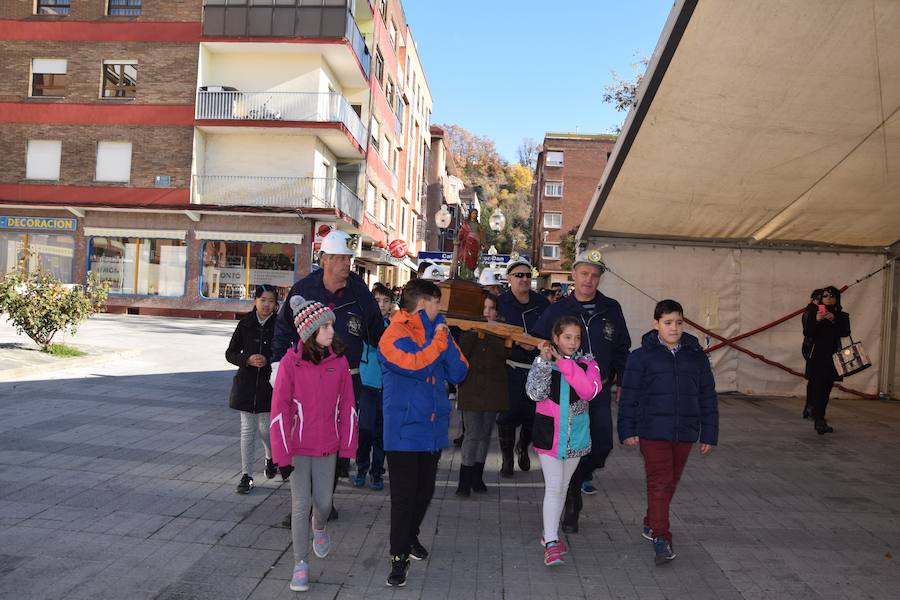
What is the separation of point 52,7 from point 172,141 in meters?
7.58

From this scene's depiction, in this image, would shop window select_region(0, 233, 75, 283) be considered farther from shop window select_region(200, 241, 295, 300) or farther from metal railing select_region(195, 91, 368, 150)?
metal railing select_region(195, 91, 368, 150)

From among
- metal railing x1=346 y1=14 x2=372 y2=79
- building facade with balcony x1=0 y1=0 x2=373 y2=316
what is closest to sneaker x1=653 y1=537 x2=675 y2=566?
building facade with balcony x1=0 y1=0 x2=373 y2=316

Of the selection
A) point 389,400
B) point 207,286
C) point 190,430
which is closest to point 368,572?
point 389,400

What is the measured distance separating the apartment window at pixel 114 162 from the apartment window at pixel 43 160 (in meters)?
1.73

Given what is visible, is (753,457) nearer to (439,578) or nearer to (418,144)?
(439,578)

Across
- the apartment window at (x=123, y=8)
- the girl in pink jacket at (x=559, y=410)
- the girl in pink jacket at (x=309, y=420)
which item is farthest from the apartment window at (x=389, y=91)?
the girl in pink jacket at (x=309, y=420)

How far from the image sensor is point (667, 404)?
175 inches

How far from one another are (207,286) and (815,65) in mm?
25161

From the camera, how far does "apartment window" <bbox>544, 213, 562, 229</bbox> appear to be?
58656mm

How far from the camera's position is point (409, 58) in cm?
4372

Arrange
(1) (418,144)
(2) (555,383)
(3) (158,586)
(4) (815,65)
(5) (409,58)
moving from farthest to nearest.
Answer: (1) (418,144) < (5) (409,58) < (4) (815,65) < (2) (555,383) < (3) (158,586)

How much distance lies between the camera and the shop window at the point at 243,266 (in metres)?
28.0

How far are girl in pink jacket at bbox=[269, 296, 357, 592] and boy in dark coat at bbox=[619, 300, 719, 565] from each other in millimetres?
1817

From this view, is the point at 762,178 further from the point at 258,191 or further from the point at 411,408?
the point at 258,191
